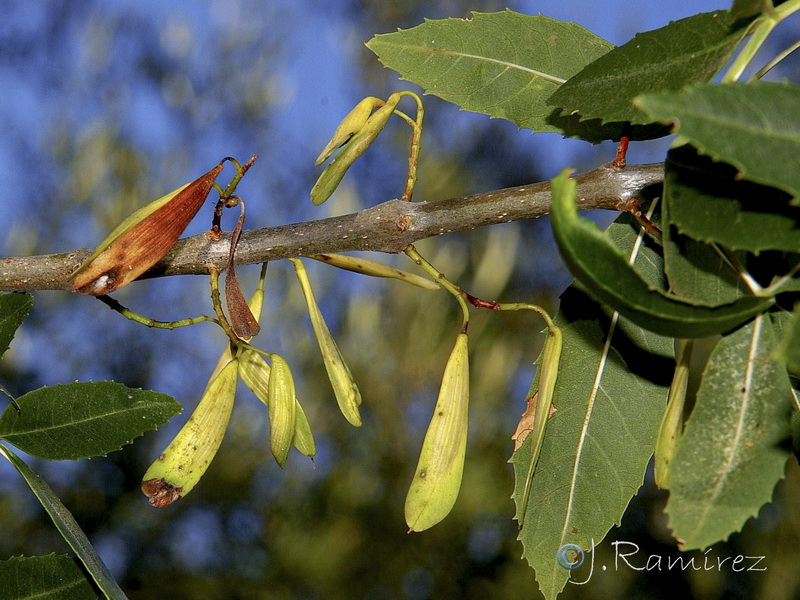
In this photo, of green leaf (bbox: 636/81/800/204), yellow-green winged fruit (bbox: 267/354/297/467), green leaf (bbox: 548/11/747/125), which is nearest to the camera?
green leaf (bbox: 636/81/800/204)

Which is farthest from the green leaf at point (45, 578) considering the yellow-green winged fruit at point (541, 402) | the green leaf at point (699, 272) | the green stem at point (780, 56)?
the green stem at point (780, 56)

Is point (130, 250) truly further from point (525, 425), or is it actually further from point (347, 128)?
point (525, 425)

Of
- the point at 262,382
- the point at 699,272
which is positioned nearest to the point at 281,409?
the point at 262,382

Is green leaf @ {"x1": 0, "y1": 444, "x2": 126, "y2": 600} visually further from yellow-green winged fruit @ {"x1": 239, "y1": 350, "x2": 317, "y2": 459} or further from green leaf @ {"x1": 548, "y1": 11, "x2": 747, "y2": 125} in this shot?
green leaf @ {"x1": 548, "y1": 11, "x2": 747, "y2": 125}

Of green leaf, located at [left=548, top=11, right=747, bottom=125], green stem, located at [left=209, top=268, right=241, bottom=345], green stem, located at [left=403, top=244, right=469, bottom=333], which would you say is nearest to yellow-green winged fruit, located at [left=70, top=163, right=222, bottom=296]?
green stem, located at [left=209, top=268, right=241, bottom=345]

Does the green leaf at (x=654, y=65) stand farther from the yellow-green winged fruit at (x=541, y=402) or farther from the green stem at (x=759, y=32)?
the yellow-green winged fruit at (x=541, y=402)
